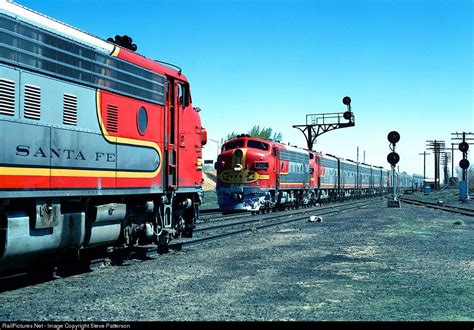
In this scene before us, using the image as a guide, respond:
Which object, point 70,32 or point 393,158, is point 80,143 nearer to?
point 70,32

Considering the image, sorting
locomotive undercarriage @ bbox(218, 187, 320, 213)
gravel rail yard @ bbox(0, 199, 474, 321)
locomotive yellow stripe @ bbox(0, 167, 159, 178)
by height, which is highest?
locomotive yellow stripe @ bbox(0, 167, 159, 178)

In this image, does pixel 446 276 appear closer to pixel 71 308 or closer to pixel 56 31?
pixel 71 308

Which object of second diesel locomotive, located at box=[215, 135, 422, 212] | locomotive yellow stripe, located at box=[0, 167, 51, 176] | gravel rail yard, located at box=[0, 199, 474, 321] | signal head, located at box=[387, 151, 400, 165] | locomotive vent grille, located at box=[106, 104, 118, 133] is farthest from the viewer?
signal head, located at box=[387, 151, 400, 165]

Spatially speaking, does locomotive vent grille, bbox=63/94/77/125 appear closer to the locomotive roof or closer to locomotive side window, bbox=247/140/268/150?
the locomotive roof

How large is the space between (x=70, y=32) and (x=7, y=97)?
6.92 feet

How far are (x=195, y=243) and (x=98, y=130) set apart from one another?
5.37 m

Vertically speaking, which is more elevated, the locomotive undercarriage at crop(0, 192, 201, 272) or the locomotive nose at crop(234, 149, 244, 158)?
the locomotive nose at crop(234, 149, 244, 158)

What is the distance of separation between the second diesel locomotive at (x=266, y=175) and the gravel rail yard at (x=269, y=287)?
1227cm

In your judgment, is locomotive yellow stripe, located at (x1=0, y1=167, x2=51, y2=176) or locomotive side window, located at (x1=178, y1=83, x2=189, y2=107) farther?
locomotive side window, located at (x1=178, y1=83, x2=189, y2=107)

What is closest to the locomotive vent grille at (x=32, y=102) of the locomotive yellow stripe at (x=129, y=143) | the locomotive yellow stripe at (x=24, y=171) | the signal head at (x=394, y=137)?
the locomotive yellow stripe at (x=24, y=171)

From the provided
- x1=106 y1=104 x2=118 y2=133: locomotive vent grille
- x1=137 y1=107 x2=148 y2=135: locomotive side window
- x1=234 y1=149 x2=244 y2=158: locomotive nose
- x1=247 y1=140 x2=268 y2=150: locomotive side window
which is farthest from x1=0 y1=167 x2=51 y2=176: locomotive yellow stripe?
x1=247 y1=140 x2=268 y2=150: locomotive side window

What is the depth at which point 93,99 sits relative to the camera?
896 cm

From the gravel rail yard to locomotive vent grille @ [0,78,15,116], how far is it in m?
2.52

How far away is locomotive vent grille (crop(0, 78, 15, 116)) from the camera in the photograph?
6.97m
